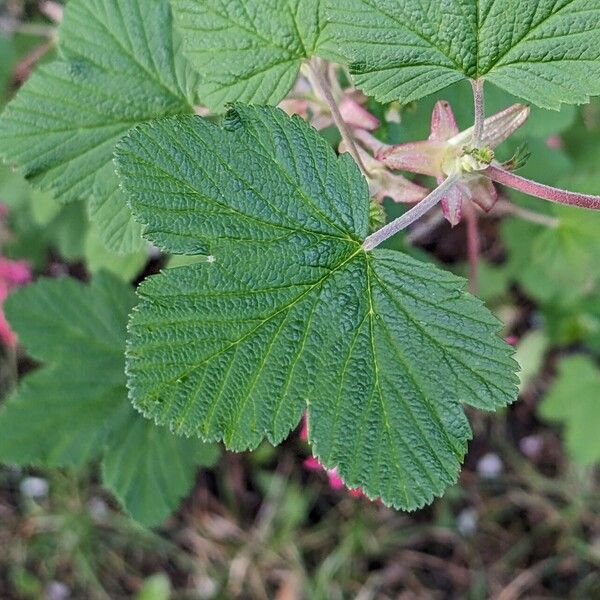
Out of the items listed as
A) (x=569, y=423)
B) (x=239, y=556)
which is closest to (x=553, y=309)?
(x=569, y=423)

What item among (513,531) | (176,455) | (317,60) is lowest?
(513,531)

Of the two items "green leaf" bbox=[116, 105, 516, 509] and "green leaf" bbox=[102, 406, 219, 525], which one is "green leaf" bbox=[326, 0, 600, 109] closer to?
"green leaf" bbox=[116, 105, 516, 509]

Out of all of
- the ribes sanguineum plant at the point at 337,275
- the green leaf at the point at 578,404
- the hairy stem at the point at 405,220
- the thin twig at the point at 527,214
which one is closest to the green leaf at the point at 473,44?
the ribes sanguineum plant at the point at 337,275

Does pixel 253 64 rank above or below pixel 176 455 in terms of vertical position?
above

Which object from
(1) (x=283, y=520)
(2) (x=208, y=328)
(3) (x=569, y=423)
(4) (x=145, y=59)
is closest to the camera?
(2) (x=208, y=328)

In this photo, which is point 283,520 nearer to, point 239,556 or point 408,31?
point 239,556

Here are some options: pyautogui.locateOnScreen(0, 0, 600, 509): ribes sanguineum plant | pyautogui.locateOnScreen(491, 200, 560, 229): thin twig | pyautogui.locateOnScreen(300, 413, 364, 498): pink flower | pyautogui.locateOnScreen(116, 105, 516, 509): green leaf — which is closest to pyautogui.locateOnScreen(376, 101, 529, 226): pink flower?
pyautogui.locateOnScreen(0, 0, 600, 509): ribes sanguineum plant

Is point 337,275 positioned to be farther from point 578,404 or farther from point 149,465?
point 578,404
